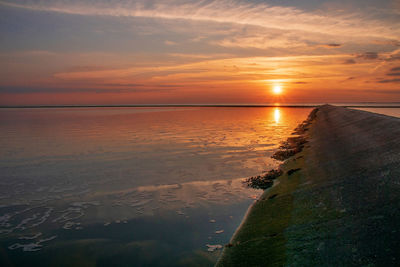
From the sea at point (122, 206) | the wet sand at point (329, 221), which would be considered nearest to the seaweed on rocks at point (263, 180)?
the sea at point (122, 206)

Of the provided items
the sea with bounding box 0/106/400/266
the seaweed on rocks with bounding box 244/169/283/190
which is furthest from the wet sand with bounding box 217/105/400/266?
the seaweed on rocks with bounding box 244/169/283/190

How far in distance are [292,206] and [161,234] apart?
653 cm

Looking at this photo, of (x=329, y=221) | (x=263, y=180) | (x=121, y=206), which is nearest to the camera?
(x=329, y=221)

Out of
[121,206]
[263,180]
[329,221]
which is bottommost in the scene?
[121,206]

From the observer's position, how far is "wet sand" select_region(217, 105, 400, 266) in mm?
8680

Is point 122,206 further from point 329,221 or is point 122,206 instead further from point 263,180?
point 329,221

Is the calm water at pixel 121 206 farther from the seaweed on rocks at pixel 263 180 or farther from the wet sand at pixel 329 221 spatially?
the wet sand at pixel 329 221

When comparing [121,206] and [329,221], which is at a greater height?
[329,221]

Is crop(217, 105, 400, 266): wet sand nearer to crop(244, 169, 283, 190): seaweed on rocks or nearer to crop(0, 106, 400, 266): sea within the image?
crop(0, 106, 400, 266): sea

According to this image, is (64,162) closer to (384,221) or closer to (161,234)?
(161,234)

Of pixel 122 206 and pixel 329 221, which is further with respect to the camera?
pixel 122 206

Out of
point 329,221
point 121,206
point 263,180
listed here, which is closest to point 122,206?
point 121,206

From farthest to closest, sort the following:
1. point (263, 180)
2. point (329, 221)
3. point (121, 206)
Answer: point (263, 180) < point (121, 206) < point (329, 221)

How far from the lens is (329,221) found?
1091 cm
